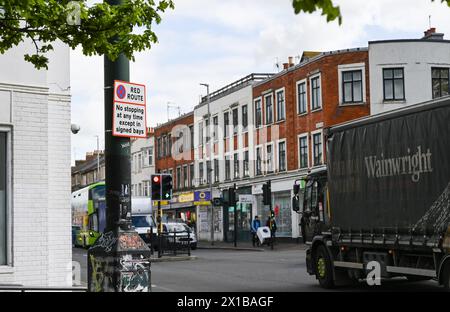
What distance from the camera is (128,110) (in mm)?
7895

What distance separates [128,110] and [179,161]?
59131 mm

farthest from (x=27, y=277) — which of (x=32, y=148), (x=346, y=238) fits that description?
(x=346, y=238)

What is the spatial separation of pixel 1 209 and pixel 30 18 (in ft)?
16.1

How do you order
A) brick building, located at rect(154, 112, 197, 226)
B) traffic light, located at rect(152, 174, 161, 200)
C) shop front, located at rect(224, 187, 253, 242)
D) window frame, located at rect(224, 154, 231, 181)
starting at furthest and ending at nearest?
1. brick building, located at rect(154, 112, 197, 226)
2. window frame, located at rect(224, 154, 231, 181)
3. shop front, located at rect(224, 187, 253, 242)
4. traffic light, located at rect(152, 174, 161, 200)

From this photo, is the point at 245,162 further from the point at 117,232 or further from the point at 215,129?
the point at 117,232

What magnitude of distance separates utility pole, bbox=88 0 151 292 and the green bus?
95.7 feet

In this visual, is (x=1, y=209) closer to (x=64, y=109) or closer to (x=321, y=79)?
(x=64, y=109)

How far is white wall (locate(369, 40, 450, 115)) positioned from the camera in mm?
41500

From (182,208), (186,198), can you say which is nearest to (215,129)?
(186,198)

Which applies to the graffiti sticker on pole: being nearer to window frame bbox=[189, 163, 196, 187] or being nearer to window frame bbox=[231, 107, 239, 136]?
window frame bbox=[231, 107, 239, 136]

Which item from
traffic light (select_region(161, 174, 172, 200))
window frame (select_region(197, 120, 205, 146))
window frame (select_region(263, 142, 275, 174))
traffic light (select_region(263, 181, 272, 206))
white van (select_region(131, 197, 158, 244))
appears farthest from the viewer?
window frame (select_region(197, 120, 205, 146))

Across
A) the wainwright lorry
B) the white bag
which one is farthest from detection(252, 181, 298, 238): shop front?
the wainwright lorry

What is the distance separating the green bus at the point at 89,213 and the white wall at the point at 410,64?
15.9m

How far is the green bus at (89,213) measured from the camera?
128 ft
